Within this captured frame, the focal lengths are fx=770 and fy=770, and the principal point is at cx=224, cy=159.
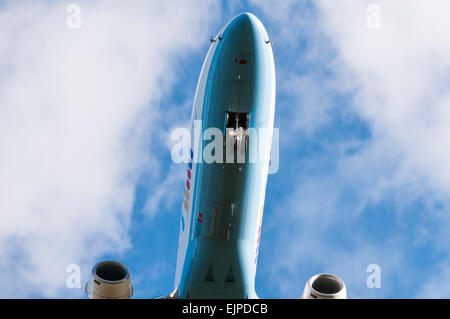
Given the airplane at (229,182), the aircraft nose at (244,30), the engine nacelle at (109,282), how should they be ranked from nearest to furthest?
1. the engine nacelle at (109,282)
2. the airplane at (229,182)
3. the aircraft nose at (244,30)

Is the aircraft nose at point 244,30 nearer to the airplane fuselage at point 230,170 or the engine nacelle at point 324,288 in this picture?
the airplane fuselage at point 230,170

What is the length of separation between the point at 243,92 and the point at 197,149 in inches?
103

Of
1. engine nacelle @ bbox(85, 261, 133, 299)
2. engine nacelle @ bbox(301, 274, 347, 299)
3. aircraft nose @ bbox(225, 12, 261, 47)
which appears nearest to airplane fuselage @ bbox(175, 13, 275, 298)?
aircraft nose @ bbox(225, 12, 261, 47)

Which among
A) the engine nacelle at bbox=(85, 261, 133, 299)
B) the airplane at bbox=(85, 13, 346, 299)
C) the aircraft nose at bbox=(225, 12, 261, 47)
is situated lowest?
the engine nacelle at bbox=(85, 261, 133, 299)

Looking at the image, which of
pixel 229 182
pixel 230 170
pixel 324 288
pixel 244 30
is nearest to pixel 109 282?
pixel 229 182

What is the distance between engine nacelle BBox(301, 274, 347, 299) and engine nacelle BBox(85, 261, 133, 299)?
18.7 feet

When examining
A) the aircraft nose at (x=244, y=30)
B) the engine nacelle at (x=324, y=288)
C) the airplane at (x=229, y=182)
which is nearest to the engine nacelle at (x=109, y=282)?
the airplane at (x=229, y=182)

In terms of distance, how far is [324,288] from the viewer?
2525 centimetres

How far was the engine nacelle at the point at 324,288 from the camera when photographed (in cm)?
2442

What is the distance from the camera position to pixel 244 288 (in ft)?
84.8

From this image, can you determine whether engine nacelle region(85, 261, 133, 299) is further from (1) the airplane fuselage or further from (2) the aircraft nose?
(2) the aircraft nose

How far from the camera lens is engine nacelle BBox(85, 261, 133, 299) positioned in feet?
78.8
